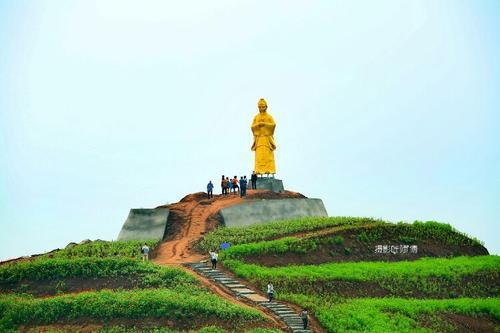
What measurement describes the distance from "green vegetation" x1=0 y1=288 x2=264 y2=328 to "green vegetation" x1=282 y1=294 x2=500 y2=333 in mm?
2664

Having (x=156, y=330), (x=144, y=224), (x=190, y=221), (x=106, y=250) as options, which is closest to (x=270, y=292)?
(x=156, y=330)

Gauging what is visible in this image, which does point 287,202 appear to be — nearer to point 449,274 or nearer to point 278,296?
point 449,274

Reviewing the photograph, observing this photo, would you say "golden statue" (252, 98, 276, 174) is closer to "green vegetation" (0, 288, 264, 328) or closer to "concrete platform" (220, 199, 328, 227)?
"concrete platform" (220, 199, 328, 227)

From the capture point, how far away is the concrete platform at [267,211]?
3600cm

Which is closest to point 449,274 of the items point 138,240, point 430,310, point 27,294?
point 430,310

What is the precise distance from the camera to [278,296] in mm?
25641

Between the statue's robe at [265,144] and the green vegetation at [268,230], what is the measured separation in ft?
18.6

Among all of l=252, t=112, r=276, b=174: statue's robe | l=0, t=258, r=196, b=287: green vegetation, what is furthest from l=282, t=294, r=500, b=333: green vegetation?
l=252, t=112, r=276, b=174: statue's robe

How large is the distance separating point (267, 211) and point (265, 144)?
5629mm

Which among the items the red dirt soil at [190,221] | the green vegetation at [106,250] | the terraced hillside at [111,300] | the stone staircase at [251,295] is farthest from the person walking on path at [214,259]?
the green vegetation at [106,250]

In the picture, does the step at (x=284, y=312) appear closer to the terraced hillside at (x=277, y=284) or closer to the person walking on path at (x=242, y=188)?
the terraced hillside at (x=277, y=284)

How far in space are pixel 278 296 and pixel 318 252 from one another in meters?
6.19

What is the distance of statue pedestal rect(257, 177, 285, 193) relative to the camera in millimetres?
41156

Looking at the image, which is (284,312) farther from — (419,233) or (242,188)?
(242,188)
